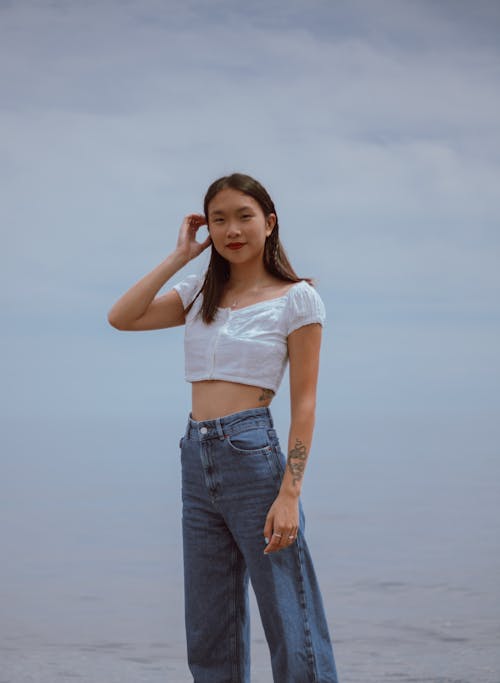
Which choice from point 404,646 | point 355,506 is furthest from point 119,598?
point 355,506

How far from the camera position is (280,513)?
2.45m

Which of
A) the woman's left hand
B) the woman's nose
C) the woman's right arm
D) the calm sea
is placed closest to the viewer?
the woman's left hand

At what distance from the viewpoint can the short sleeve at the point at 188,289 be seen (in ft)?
9.23

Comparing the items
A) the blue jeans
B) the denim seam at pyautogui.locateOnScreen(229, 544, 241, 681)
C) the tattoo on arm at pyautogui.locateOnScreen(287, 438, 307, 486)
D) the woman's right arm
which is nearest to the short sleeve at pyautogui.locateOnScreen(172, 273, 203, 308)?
the woman's right arm

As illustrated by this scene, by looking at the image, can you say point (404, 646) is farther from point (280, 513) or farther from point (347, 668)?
point (280, 513)

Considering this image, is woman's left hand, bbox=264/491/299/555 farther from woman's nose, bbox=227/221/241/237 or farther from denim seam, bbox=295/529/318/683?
woman's nose, bbox=227/221/241/237

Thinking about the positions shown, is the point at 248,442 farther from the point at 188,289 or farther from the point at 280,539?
the point at 188,289

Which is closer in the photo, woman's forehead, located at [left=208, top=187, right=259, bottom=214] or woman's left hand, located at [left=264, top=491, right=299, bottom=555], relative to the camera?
woman's left hand, located at [left=264, top=491, right=299, bottom=555]

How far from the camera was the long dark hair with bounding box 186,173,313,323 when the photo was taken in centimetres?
268

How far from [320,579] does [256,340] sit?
10.4m

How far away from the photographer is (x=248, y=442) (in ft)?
8.22

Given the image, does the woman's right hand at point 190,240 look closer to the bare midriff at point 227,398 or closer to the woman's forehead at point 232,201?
the woman's forehead at point 232,201

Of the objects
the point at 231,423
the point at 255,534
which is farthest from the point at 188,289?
the point at 255,534

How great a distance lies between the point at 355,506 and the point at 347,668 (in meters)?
20.5
